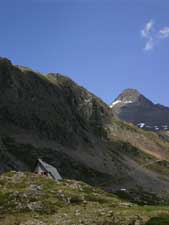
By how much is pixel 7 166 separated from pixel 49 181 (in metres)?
108

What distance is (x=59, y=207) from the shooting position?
163 feet

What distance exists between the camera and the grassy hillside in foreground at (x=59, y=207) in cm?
4238

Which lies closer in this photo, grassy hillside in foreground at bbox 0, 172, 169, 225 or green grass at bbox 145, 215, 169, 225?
green grass at bbox 145, 215, 169, 225

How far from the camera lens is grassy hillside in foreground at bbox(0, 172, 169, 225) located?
4238cm

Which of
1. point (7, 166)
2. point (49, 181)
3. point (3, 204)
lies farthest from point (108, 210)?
point (7, 166)

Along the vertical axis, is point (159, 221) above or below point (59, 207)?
below

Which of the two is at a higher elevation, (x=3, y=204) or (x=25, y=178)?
(x=25, y=178)

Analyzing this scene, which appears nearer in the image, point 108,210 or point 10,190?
point 108,210

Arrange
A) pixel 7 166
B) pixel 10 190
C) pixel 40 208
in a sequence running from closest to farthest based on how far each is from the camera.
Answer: pixel 40 208
pixel 10 190
pixel 7 166

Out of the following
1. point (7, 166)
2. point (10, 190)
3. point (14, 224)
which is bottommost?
point (14, 224)

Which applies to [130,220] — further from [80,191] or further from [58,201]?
[80,191]

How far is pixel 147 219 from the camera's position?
4169cm

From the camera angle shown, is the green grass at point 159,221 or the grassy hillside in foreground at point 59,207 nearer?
the green grass at point 159,221

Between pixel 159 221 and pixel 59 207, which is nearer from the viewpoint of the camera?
pixel 159 221
